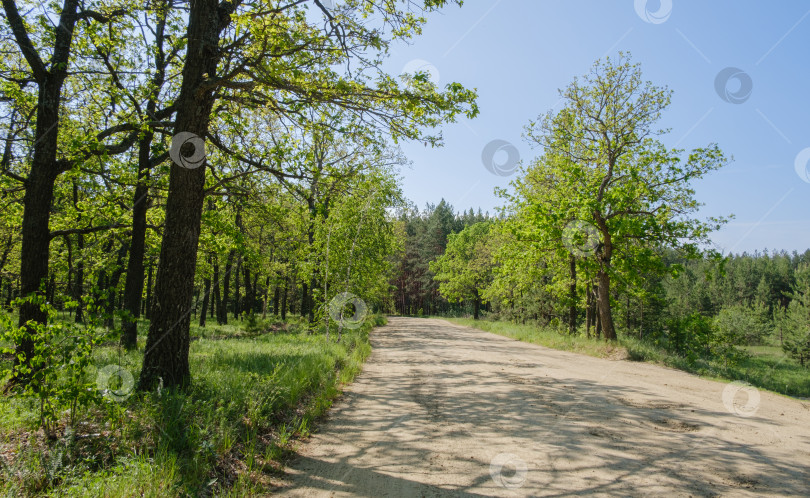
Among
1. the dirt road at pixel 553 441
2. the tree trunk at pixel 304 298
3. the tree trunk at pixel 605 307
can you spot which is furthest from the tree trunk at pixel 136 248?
the tree trunk at pixel 304 298

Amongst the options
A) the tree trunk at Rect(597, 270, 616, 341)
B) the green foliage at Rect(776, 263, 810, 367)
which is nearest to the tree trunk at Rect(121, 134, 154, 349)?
the tree trunk at Rect(597, 270, 616, 341)

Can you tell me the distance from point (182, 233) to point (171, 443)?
2.96 m

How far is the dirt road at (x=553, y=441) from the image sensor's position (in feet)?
13.1

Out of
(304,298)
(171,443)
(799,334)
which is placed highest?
(304,298)

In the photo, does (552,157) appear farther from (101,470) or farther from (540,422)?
(101,470)

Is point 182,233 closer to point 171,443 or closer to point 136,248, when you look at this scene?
point 171,443

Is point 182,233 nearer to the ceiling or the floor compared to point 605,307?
nearer to the ceiling

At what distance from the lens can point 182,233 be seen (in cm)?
579

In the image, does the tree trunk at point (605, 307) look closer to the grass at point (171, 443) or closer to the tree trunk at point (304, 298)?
the grass at point (171, 443)

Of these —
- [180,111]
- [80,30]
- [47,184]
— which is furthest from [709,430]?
[80,30]

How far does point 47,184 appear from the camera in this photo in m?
6.87

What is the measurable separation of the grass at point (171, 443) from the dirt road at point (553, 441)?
22.3 inches

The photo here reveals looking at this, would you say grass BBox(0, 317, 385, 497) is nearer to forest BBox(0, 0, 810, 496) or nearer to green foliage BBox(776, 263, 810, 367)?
forest BBox(0, 0, 810, 496)

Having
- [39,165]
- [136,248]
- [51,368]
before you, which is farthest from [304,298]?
[51,368]
